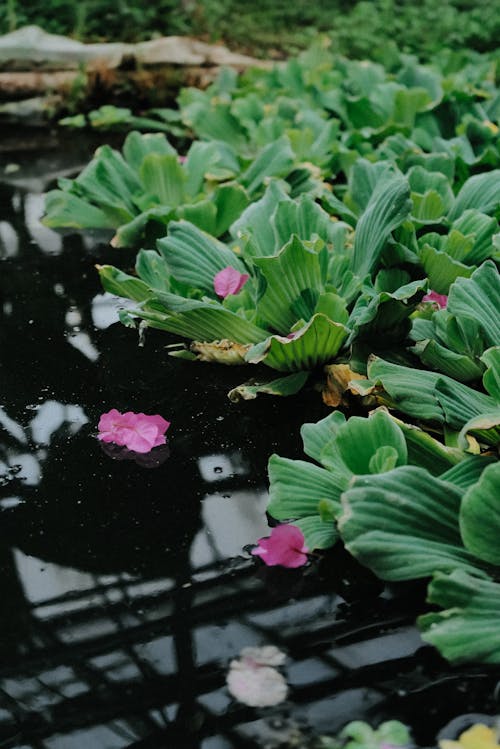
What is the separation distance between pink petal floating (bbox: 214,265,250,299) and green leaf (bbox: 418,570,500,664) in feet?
2.80

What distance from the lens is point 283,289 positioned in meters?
1.56

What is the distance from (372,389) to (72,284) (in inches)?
37.9

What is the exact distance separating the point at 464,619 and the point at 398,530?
13 centimetres

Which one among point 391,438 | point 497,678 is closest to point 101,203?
point 391,438

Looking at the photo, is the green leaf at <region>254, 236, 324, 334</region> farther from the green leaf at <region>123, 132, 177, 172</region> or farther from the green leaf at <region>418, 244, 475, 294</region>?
the green leaf at <region>123, 132, 177, 172</region>

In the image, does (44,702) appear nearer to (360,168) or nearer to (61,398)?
(61,398)

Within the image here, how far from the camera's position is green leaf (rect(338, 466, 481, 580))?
3.42 feet

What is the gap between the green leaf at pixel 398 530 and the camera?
1.04 m

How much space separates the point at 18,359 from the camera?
1.76 m

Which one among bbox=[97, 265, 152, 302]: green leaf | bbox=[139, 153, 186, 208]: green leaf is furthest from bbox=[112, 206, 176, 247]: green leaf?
bbox=[97, 265, 152, 302]: green leaf

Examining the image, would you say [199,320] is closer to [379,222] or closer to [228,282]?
[228,282]

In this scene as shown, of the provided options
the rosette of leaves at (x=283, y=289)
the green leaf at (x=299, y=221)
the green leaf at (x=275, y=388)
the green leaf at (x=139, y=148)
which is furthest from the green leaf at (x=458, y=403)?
the green leaf at (x=139, y=148)

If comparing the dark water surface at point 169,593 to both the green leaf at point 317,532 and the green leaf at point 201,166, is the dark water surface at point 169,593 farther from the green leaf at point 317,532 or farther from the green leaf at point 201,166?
the green leaf at point 201,166

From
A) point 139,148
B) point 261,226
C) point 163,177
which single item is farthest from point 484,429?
point 139,148
